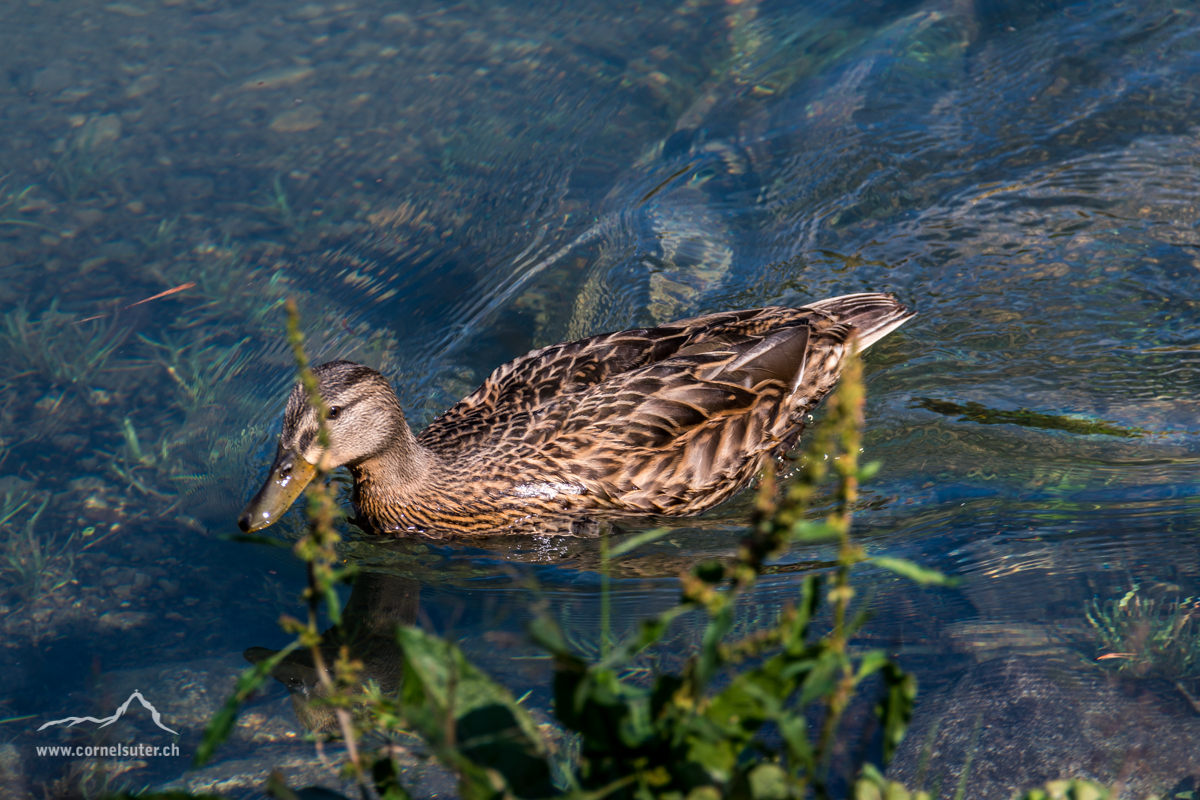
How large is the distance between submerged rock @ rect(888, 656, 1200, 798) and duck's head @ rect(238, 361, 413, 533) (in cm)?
287

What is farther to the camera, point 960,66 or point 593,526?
point 960,66

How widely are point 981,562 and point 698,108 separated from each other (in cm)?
466

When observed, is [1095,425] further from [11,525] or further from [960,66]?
[11,525]

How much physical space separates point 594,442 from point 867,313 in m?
1.90

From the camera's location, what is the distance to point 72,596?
5.39 metres

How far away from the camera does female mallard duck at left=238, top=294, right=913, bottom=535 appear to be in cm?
557

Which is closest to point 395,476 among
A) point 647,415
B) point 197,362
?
point 647,415

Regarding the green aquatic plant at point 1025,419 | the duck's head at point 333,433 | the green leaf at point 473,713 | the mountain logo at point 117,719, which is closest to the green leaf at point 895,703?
the green leaf at point 473,713

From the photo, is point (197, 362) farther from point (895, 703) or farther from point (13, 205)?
point (895, 703)

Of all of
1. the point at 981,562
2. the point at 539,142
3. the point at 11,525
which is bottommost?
the point at 981,562

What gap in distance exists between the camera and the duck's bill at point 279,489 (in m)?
5.02

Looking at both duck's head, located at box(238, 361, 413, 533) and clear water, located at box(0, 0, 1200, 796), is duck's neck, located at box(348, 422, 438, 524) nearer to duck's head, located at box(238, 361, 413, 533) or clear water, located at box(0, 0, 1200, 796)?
duck's head, located at box(238, 361, 413, 533)

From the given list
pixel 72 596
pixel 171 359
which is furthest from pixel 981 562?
pixel 171 359

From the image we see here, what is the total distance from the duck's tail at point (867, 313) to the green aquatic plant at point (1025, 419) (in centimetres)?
46
